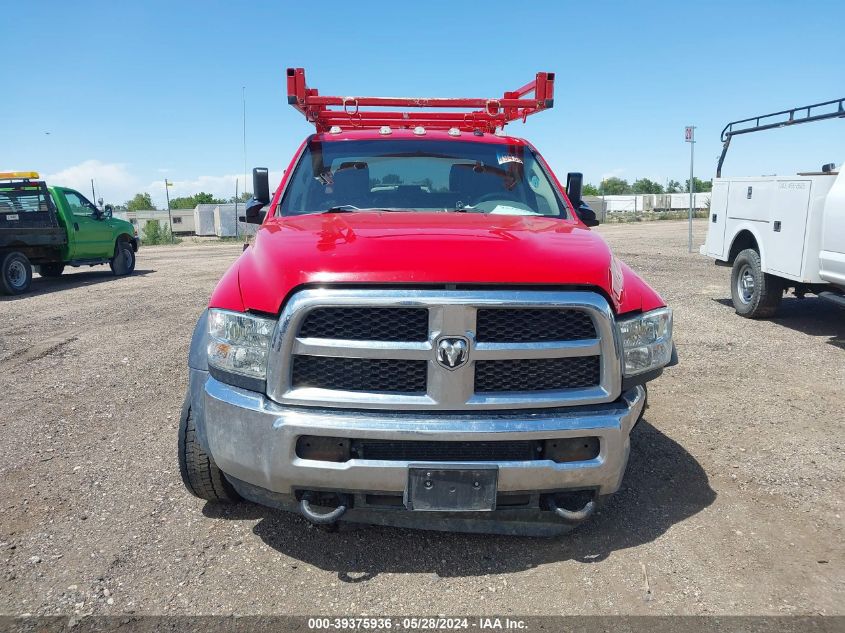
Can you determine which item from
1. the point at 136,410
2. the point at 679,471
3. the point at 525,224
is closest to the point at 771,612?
the point at 679,471

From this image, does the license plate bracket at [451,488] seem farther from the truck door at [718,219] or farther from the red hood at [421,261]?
the truck door at [718,219]

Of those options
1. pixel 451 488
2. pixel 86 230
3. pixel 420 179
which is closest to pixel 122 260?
pixel 86 230

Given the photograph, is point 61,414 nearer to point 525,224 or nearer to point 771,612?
point 525,224

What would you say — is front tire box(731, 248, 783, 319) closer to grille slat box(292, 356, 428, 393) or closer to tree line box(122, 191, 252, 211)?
grille slat box(292, 356, 428, 393)

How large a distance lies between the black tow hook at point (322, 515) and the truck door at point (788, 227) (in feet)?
21.8

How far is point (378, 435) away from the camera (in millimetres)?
2479

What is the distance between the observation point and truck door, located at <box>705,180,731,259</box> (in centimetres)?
910

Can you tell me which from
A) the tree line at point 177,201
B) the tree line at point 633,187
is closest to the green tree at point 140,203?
the tree line at point 177,201

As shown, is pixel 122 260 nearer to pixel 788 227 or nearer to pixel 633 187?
pixel 788 227

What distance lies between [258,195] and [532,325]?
2541 mm

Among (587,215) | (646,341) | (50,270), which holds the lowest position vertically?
(50,270)

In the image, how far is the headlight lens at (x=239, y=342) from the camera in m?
2.58

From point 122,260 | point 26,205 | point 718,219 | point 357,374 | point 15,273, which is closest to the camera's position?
point 357,374

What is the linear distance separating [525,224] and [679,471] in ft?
6.03
